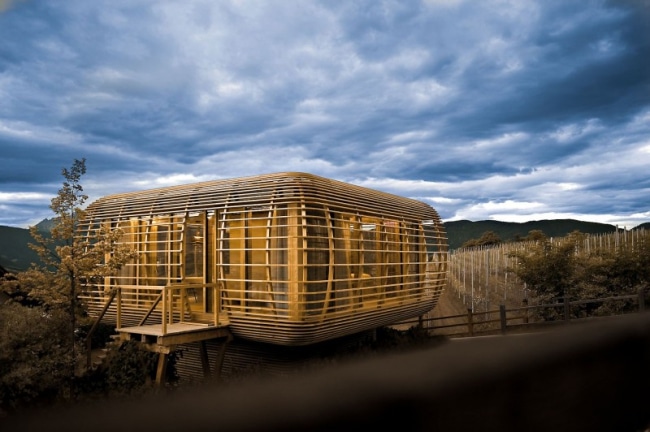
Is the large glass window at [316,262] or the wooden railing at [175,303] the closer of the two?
the large glass window at [316,262]

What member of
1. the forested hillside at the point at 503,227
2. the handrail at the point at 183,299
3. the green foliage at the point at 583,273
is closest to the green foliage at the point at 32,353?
the handrail at the point at 183,299

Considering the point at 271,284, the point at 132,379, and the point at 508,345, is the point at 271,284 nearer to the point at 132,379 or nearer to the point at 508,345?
the point at 132,379

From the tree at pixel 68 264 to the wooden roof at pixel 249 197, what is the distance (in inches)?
45.4

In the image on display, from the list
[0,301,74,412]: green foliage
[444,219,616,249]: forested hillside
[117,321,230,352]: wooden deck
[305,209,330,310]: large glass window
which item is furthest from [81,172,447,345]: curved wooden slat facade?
[444,219,616,249]: forested hillside

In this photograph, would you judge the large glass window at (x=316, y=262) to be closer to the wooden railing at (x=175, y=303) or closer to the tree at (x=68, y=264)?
the wooden railing at (x=175, y=303)

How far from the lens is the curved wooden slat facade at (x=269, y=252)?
9.27 m

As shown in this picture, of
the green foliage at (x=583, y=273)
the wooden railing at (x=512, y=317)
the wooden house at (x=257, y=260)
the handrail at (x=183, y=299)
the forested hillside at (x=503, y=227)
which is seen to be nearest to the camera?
the wooden house at (x=257, y=260)

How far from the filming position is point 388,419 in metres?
1.25

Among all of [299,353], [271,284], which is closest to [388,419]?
[271,284]

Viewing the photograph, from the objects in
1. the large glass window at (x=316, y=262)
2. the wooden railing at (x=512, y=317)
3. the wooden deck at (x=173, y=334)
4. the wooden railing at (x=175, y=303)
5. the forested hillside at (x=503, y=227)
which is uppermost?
the forested hillside at (x=503, y=227)

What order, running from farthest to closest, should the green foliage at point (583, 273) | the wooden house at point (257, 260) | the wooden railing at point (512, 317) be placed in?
the green foliage at point (583, 273) < the wooden railing at point (512, 317) < the wooden house at point (257, 260)

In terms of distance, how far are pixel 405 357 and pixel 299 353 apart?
9783 mm

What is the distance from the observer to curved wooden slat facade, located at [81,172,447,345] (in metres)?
9.27

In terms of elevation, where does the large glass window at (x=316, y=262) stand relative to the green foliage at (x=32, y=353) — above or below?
above
